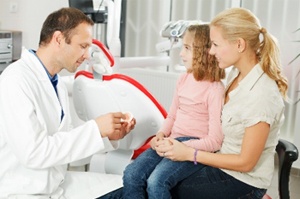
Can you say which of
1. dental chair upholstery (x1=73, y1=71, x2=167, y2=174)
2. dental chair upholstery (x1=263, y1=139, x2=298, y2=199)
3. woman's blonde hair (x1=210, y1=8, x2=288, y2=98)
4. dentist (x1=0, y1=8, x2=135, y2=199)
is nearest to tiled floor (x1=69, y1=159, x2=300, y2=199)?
dental chair upholstery (x1=73, y1=71, x2=167, y2=174)

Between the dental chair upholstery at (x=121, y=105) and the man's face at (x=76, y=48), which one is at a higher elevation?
the man's face at (x=76, y=48)

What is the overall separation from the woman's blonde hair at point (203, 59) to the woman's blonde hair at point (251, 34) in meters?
0.22

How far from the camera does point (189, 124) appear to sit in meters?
1.79

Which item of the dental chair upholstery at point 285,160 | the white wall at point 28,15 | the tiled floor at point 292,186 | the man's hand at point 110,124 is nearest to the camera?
the man's hand at point 110,124

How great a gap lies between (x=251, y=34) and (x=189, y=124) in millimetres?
439

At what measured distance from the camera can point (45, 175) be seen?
59.9 inches

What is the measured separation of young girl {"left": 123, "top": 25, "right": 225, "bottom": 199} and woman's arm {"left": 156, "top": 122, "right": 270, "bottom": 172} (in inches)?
1.9

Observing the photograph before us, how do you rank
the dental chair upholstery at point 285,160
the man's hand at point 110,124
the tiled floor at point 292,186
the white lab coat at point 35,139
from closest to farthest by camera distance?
the white lab coat at point 35,139, the man's hand at point 110,124, the dental chair upholstery at point 285,160, the tiled floor at point 292,186

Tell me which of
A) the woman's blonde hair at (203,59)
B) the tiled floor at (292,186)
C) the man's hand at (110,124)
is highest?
the woman's blonde hair at (203,59)

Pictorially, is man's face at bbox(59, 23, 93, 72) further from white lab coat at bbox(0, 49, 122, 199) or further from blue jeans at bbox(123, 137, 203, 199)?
blue jeans at bbox(123, 137, 203, 199)

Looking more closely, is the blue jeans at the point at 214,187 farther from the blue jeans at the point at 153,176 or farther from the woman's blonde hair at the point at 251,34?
the woman's blonde hair at the point at 251,34

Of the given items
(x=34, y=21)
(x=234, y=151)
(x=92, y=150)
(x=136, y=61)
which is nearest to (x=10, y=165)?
(x=92, y=150)

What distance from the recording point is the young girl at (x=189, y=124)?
63.4 inches

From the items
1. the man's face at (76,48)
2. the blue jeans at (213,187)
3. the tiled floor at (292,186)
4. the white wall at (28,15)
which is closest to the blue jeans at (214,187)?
the blue jeans at (213,187)
